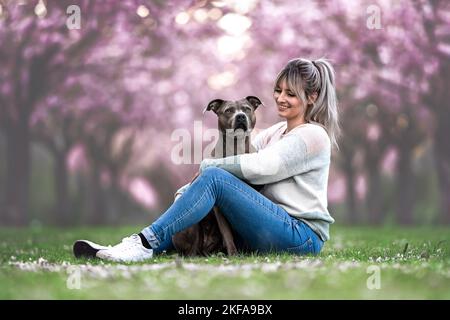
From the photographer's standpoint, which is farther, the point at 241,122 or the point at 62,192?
the point at 62,192

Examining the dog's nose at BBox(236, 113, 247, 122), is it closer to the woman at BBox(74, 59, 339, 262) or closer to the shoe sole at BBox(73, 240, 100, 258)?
the woman at BBox(74, 59, 339, 262)

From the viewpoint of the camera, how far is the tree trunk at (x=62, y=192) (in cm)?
2191

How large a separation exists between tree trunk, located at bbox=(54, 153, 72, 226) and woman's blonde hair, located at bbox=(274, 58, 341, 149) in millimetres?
16655

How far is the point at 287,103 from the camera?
623 cm

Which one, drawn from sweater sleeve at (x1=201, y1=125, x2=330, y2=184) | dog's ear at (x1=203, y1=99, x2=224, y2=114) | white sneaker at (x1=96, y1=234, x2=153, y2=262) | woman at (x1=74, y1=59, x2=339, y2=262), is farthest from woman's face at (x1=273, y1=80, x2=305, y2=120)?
white sneaker at (x1=96, y1=234, x2=153, y2=262)

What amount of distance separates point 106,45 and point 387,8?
6.82m

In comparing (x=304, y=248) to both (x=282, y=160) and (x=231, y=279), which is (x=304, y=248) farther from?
(x=231, y=279)

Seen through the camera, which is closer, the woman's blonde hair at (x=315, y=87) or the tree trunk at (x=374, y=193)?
the woman's blonde hair at (x=315, y=87)

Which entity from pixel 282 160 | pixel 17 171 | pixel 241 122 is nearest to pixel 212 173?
pixel 282 160

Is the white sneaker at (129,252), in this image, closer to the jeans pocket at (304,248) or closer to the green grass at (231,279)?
the green grass at (231,279)

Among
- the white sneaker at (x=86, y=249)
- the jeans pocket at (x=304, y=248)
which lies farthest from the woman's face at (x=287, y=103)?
the white sneaker at (x=86, y=249)

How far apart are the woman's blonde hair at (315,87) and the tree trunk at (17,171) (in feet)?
42.6

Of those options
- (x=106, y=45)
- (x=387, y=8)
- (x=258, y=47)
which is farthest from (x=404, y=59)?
(x=106, y=45)

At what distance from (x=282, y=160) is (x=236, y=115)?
145cm
